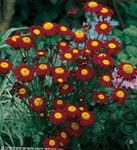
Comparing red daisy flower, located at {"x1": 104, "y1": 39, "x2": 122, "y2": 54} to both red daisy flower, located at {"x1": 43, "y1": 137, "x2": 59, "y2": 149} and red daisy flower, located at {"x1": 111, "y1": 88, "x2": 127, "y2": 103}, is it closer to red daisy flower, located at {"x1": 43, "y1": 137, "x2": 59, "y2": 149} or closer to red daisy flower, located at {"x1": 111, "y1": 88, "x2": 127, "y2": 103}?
A: red daisy flower, located at {"x1": 111, "y1": 88, "x2": 127, "y2": 103}

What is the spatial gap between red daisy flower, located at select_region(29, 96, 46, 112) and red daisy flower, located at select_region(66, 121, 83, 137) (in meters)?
0.18

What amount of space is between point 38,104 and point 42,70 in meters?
0.20

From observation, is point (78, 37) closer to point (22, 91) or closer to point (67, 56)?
point (67, 56)

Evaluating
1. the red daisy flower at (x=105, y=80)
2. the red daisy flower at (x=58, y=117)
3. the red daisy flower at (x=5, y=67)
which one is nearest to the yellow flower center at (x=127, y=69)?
the red daisy flower at (x=105, y=80)

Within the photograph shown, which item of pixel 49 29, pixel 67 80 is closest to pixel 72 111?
pixel 67 80

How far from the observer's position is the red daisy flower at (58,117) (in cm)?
290

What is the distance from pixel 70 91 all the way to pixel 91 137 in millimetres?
416

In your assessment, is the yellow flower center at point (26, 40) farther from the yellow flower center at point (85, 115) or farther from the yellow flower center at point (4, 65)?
the yellow flower center at point (85, 115)

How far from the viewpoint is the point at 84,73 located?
2.99 metres

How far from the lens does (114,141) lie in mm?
3525

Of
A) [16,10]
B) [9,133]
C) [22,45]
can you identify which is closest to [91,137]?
[9,133]

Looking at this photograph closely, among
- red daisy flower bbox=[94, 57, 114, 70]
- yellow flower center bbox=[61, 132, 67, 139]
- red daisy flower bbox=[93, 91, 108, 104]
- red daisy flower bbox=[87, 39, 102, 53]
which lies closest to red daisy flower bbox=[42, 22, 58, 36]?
red daisy flower bbox=[87, 39, 102, 53]

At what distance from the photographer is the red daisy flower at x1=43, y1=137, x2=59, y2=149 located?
2.98m

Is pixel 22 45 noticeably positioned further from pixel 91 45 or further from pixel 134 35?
pixel 134 35
